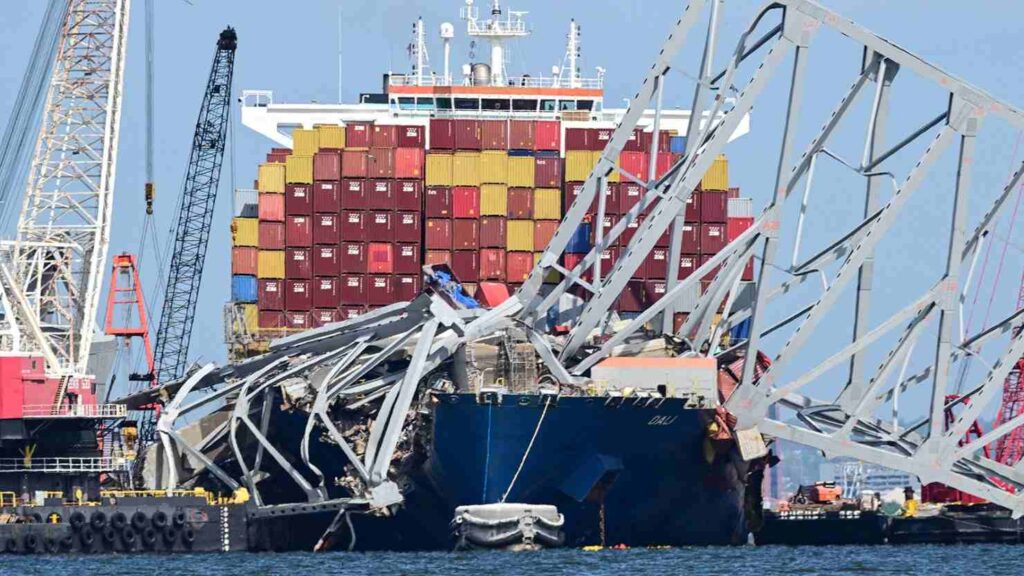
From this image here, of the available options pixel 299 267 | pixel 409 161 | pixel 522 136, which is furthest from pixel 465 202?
pixel 299 267

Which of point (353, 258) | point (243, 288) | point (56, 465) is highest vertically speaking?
point (353, 258)

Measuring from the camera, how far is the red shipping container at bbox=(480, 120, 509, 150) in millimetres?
81500

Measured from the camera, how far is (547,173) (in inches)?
3169

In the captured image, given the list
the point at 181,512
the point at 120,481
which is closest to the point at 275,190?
the point at 120,481

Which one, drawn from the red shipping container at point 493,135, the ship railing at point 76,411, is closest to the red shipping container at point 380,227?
the red shipping container at point 493,135

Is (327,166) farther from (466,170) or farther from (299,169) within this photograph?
(466,170)

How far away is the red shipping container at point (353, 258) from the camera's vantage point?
8000 centimetres

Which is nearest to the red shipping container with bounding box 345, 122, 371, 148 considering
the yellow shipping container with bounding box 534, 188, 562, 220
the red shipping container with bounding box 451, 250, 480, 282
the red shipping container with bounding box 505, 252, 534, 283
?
the red shipping container with bounding box 451, 250, 480, 282

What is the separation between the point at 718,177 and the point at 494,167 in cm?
751

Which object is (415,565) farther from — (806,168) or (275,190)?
(275,190)

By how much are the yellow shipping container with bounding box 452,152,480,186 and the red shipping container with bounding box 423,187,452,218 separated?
482 millimetres

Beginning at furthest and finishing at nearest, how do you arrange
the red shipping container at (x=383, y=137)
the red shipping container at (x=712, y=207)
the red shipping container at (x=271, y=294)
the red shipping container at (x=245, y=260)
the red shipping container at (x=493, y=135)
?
1. the red shipping container at (x=245, y=260)
2. the red shipping container at (x=493, y=135)
3. the red shipping container at (x=383, y=137)
4. the red shipping container at (x=712, y=207)
5. the red shipping container at (x=271, y=294)

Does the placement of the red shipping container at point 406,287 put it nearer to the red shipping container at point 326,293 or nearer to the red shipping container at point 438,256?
the red shipping container at point 438,256

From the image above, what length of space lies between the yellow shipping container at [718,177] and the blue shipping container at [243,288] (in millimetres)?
15269
